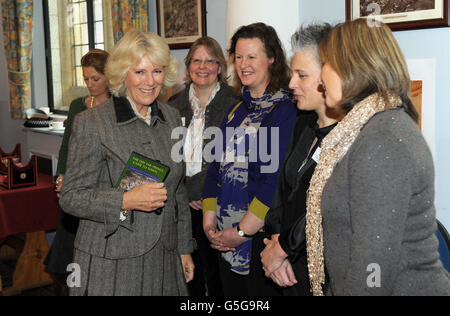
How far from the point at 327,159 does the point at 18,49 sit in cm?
616

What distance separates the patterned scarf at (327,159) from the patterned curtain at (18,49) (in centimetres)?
596

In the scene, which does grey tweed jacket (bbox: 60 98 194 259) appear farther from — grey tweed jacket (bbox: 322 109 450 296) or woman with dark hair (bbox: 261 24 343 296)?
grey tweed jacket (bbox: 322 109 450 296)

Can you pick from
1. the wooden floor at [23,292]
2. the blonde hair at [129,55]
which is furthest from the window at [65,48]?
the blonde hair at [129,55]

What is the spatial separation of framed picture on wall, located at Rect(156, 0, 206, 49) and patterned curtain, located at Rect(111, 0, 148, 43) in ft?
0.60

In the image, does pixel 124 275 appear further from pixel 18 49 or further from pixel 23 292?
pixel 18 49

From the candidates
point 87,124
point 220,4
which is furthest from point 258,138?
point 220,4

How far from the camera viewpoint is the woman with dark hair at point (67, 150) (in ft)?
9.99

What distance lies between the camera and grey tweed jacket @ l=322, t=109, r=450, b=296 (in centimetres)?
112

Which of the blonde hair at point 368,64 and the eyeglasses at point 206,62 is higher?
the eyeglasses at point 206,62

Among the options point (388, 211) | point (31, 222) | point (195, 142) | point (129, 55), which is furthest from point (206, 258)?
point (388, 211)

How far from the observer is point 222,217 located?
7.47 ft

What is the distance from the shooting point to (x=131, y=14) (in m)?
4.57

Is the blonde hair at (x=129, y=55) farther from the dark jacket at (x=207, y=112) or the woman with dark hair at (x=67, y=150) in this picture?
the woman with dark hair at (x=67, y=150)
